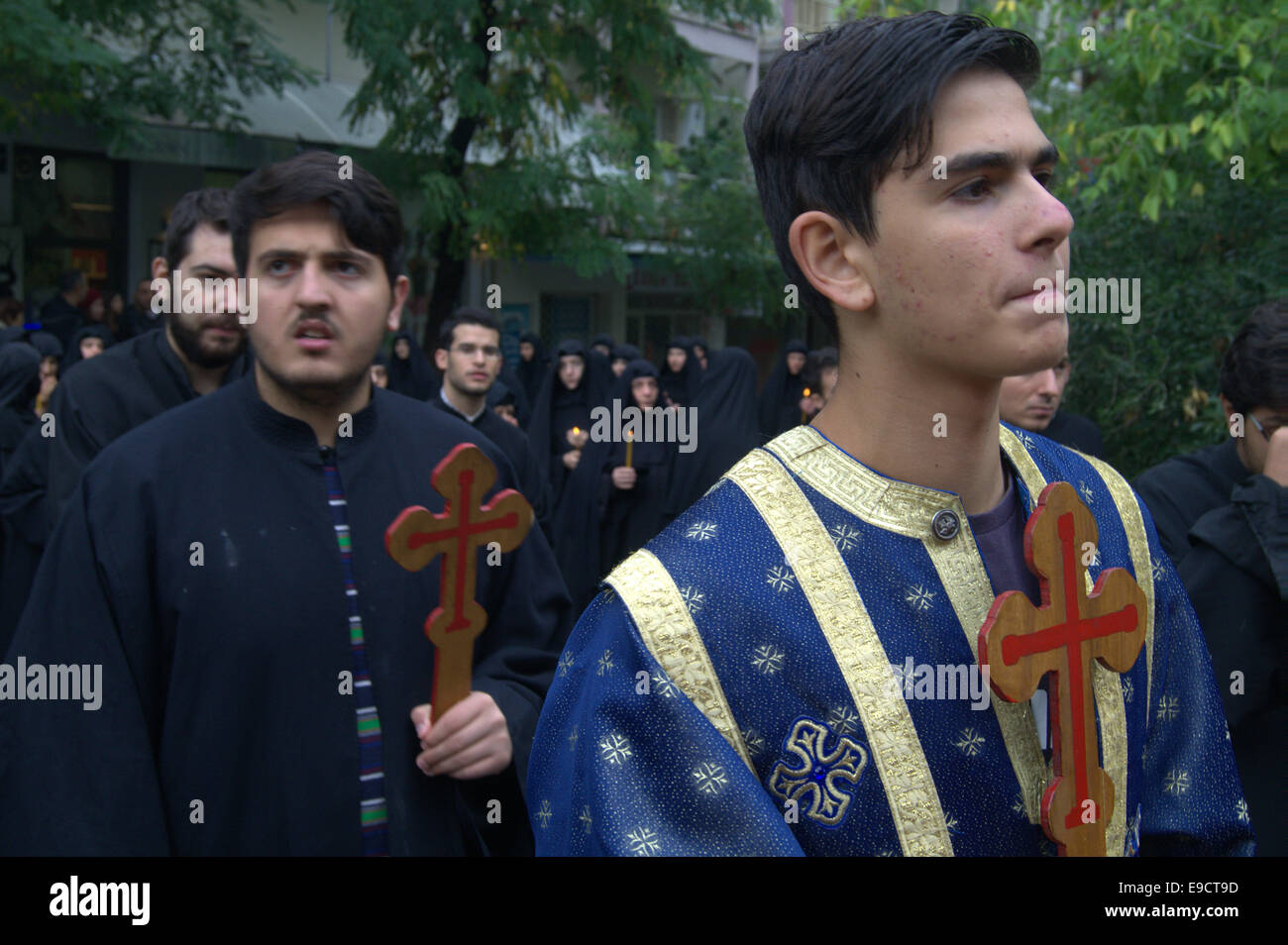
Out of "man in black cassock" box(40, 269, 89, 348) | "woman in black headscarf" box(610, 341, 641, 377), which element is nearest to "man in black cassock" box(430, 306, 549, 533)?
"man in black cassock" box(40, 269, 89, 348)

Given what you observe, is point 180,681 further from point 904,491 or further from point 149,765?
point 904,491

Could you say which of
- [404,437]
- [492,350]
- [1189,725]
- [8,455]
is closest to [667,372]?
[492,350]

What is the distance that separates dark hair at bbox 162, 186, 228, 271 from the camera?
153 inches

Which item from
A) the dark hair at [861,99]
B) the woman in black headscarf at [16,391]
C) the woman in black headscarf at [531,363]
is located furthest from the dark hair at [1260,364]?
the woman in black headscarf at [531,363]

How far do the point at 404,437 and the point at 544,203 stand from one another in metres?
12.3

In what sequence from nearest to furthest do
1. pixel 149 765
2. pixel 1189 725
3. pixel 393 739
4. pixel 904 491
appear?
pixel 904 491
pixel 1189 725
pixel 149 765
pixel 393 739

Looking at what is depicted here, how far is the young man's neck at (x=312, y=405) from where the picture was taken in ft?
8.96

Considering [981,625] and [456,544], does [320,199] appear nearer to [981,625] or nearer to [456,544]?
[456,544]

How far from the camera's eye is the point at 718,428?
10.5 meters

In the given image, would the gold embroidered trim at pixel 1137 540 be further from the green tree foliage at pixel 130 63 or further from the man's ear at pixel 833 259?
the green tree foliage at pixel 130 63

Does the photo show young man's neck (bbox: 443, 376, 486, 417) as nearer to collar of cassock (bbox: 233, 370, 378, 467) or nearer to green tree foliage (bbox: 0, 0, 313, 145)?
collar of cassock (bbox: 233, 370, 378, 467)

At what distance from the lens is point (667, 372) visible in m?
13.5

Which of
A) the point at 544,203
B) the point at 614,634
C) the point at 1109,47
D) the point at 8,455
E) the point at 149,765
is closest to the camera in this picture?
the point at 614,634

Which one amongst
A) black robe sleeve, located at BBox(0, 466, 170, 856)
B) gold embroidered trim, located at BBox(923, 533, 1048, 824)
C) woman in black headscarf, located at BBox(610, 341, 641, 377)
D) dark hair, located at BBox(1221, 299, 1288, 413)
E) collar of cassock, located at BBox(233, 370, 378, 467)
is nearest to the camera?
gold embroidered trim, located at BBox(923, 533, 1048, 824)
